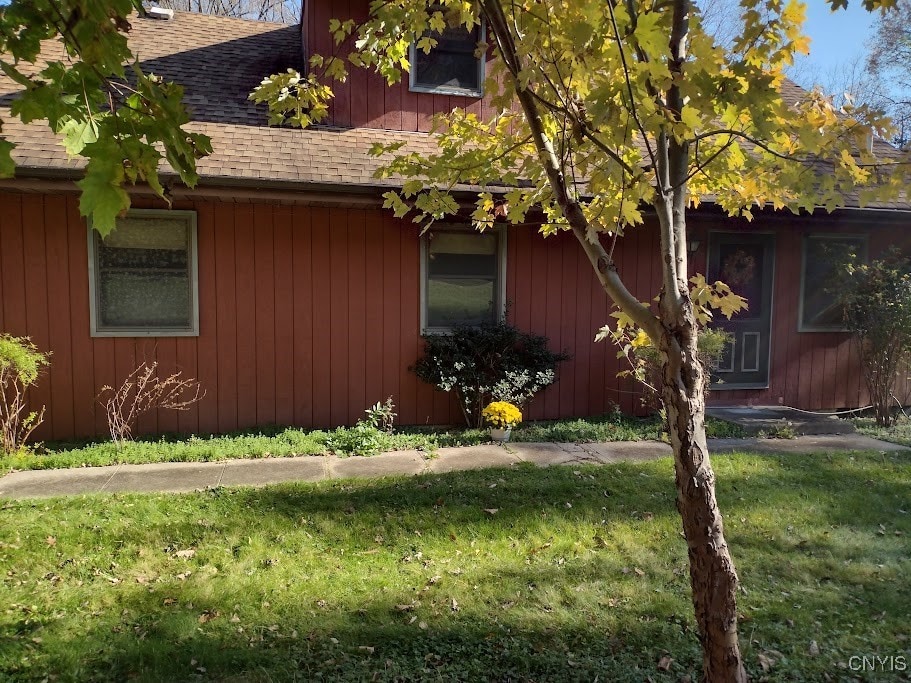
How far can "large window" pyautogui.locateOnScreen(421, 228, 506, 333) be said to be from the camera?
733 centimetres

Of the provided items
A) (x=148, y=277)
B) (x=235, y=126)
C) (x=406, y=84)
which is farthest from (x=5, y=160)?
(x=406, y=84)

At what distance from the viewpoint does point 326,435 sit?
6.42 metres

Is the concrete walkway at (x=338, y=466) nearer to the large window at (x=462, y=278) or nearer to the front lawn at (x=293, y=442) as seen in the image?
the front lawn at (x=293, y=442)

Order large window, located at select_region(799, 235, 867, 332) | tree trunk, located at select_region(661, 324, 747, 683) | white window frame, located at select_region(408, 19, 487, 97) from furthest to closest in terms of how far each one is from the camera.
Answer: large window, located at select_region(799, 235, 867, 332), white window frame, located at select_region(408, 19, 487, 97), tree trunk, located at select_region(661, 324, 747, 683)

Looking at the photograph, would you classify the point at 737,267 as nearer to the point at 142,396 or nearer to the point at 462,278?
the point at 462,278

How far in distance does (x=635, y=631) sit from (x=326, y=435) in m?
4.15

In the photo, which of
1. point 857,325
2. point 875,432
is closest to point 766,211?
point 857,325

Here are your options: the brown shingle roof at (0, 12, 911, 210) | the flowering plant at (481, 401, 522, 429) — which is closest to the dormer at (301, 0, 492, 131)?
the brown shingle roof at (0, 12, 911, 210)

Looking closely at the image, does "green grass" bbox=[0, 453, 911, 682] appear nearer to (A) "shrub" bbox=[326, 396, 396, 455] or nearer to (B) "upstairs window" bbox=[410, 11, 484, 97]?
(A) "shrub" bbox=[326, 396, 396, 455]

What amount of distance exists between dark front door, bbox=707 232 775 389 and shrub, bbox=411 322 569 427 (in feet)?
9.18

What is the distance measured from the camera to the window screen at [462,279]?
24.1 feet

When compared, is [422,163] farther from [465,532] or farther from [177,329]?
[177,329]

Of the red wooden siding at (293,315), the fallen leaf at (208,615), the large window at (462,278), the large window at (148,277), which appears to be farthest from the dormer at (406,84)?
the fallen leaf at (208,615)

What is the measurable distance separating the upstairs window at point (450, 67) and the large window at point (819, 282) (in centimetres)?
524
